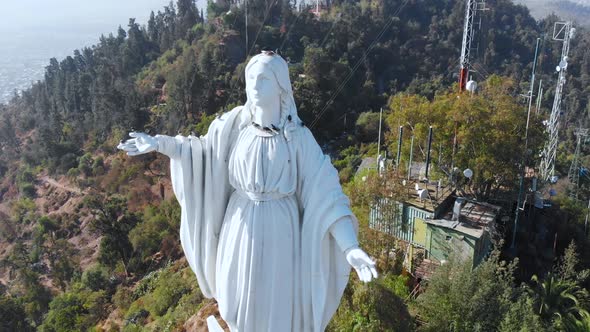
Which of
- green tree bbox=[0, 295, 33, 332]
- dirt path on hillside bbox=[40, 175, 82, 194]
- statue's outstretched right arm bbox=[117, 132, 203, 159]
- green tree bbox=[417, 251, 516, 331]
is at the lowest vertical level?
dirt path on hillside bbox=[40, 175, 82, 194]

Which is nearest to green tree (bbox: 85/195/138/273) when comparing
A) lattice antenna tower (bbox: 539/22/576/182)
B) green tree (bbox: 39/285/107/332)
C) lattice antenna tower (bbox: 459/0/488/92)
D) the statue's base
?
green tree (bbox: 39/285/107/332)

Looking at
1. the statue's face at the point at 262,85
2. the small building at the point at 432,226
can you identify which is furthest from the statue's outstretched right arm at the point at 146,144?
the small building at the point at 432,226

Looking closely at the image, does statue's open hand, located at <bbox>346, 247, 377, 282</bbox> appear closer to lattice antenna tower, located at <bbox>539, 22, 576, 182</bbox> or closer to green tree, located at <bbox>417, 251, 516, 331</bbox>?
green tree, located at <bbox>417, 251, 516, 331</bbox>

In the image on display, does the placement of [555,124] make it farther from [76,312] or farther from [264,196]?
[76,312]

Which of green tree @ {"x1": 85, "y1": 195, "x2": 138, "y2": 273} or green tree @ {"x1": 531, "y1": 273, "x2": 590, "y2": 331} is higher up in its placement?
green tree @ {"x1": 531, "y1": 273, "x2": 590, "y2": 331}

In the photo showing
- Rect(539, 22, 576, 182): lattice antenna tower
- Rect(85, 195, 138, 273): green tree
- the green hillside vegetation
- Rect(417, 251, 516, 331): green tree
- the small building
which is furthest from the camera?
Rect(85, 195, 138, 273): green tree

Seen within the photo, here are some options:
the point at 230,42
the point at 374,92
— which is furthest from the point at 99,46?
the point at 374,92

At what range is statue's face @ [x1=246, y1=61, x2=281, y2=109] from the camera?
12.5 ft

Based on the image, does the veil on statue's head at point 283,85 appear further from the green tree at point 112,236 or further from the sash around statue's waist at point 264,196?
the green tree at point 112,236

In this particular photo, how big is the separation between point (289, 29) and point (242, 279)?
122 feet

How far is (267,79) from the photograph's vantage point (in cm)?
385

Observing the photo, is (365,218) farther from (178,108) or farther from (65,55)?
(65,55)

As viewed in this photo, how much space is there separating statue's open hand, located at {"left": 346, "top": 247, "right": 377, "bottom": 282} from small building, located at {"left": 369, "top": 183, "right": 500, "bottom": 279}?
24.5ft

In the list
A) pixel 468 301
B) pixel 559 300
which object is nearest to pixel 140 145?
pixel 468 301
